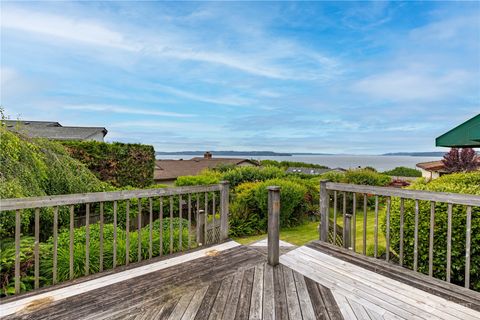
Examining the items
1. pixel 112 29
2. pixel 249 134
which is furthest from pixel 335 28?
pixel 249 134

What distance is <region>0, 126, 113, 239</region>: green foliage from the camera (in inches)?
126

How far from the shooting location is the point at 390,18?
21.0 feet

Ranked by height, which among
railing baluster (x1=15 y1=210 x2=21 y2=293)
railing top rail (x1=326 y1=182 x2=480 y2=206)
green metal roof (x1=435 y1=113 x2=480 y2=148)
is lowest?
railing baluster (x1=15 y1=210 x2=21 y2=293)

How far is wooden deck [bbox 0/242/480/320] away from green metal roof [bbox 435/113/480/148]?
1.63 meters

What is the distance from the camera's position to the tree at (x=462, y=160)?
9477 millimetres

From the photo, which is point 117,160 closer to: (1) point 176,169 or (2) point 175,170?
(2) point 175,170

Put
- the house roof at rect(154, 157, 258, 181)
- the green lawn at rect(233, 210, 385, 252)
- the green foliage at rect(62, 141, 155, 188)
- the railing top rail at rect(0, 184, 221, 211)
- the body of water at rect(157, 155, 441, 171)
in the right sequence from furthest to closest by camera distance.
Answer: the body of water at rect(157, 155, 441, 171) → the house roof at rect(154, 157, 258, 181) → the green foliage at rect(62, 141, 155, 188) → the green lawn at rect(233, 210, 385, 252) → the railing top rail at rect(0, 184, 221, 211)

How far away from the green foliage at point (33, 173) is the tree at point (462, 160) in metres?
12.4

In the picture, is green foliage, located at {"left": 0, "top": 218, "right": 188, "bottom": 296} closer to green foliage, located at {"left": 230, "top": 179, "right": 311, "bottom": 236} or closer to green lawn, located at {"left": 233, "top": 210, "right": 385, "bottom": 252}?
green lawn, located at {"left": 233, "top": 210, "right": 385, "bottom": 252}

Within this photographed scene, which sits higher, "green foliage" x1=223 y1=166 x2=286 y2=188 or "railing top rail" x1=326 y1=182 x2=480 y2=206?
"railing top rail" x1=326 y1=182 x2=480 y2=206

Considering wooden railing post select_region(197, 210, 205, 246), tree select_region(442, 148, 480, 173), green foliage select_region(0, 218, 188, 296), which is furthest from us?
tree select_region(442, 148, 480, 173)

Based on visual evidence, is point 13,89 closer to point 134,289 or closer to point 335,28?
point 134,289

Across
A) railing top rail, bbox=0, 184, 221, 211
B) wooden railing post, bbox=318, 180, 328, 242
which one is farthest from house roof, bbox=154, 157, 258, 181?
wooden railing post, bbox=318, 180, 328, 242

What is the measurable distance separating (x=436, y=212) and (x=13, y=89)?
32.9ft
